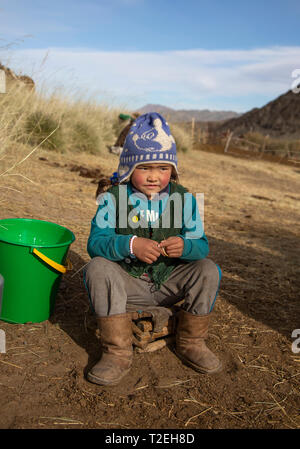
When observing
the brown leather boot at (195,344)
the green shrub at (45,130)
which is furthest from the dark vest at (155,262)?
the green shrub at (45,130)

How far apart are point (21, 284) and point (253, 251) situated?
2729mm

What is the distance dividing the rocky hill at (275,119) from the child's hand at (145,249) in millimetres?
34473

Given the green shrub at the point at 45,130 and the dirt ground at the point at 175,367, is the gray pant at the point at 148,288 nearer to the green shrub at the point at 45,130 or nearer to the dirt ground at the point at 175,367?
the dirt ground at the point at 175,367

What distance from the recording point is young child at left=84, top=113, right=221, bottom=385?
219 cm

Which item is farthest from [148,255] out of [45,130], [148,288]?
[45,130]

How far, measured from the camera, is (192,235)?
241 centimetres

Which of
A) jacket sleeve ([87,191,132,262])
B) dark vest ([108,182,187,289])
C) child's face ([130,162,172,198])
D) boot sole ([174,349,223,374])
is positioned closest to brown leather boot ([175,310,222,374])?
boot sole ([174,349,223,374])

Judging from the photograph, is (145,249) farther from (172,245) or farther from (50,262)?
(50,262)

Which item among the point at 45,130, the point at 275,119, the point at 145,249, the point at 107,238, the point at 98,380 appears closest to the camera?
the point at 98,380

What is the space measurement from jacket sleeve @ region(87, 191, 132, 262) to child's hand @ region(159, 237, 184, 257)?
188 mm

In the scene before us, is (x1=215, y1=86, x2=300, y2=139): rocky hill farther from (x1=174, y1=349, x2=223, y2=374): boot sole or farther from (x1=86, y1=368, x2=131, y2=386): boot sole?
(x1=86, y1=368, x2=131, y2=386): boot sole

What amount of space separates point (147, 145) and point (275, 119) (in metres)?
42.8

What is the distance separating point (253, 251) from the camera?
14.5ft

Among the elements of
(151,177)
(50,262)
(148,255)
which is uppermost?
(151,177)
